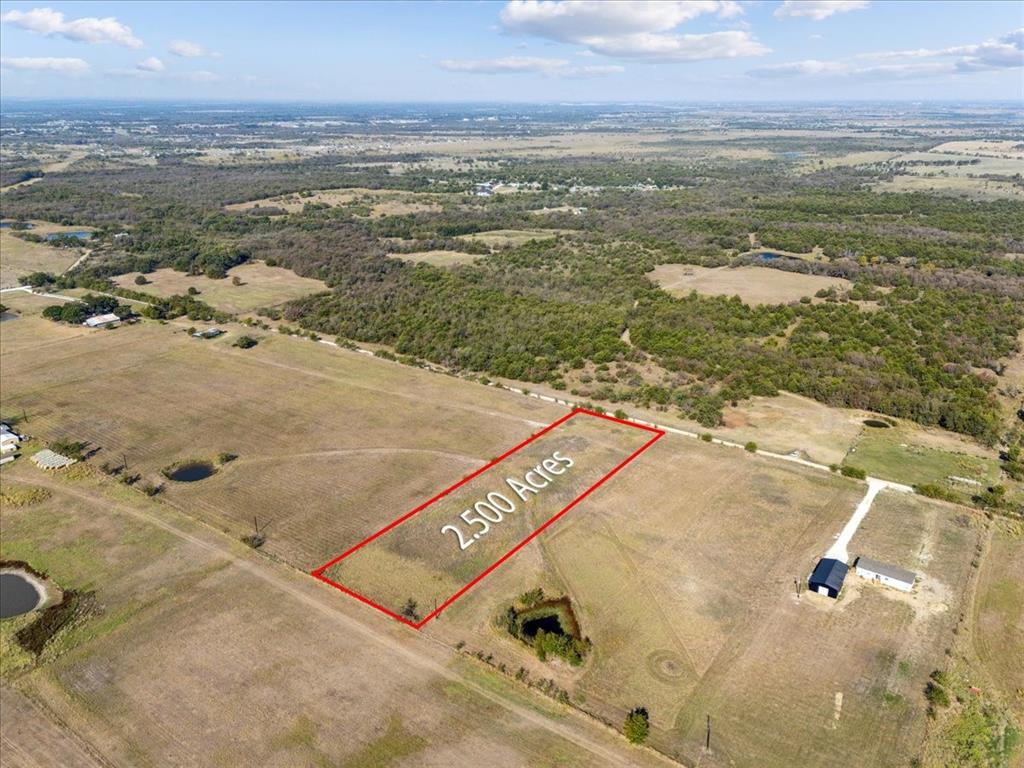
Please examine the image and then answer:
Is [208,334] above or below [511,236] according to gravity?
below

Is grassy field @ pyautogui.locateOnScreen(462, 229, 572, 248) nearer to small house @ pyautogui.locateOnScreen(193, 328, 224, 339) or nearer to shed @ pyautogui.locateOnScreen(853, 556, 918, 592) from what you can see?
small house @ pyautogui.locateOnScreen(193, 328, 224, 339)

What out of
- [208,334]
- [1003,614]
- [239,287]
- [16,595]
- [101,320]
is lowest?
[16,595]

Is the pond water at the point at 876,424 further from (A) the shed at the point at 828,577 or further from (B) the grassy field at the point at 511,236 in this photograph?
(B) the grassy field at the point at 511,236

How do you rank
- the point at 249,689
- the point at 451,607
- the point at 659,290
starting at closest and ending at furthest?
1. the point at 249,689
2. the point at 451,607
3. the point at 659,290

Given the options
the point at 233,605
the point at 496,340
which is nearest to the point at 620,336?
the point at 496,340

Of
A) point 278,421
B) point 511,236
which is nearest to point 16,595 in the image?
point 278,421

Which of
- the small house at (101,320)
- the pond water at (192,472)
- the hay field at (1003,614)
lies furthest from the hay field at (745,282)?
the small house at (101,320)

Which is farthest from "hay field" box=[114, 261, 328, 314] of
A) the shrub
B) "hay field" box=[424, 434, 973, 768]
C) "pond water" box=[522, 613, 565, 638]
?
the shrub

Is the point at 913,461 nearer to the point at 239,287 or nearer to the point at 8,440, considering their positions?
the point at 8,440
